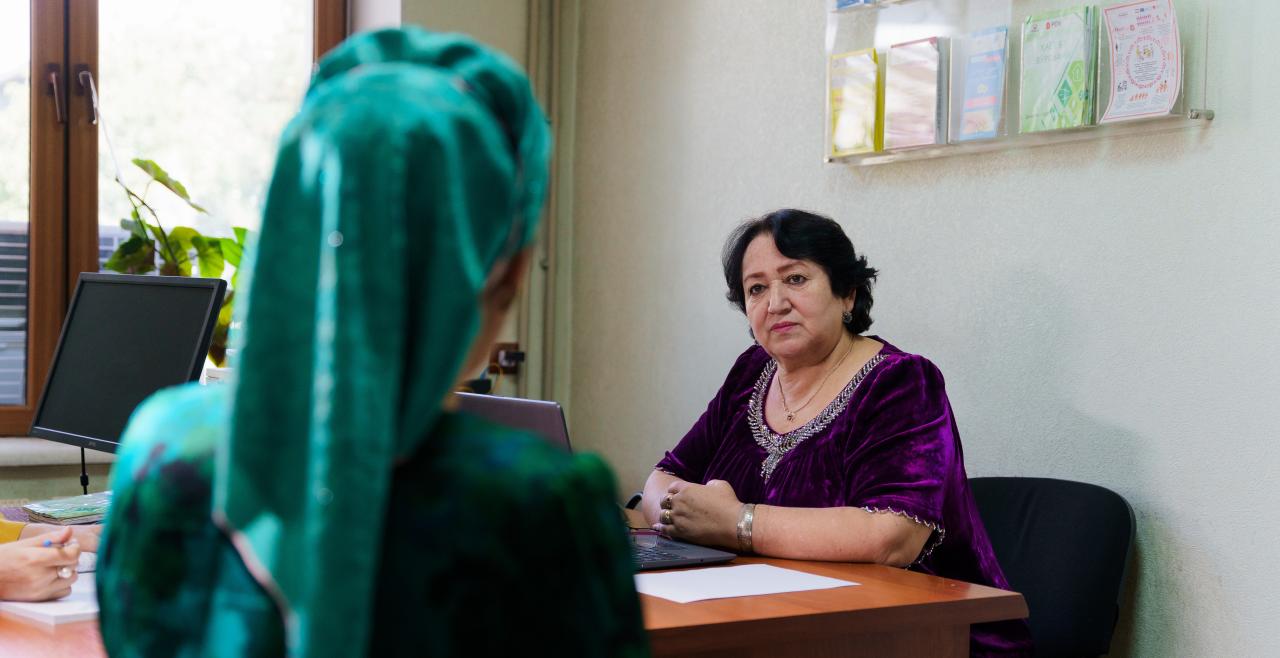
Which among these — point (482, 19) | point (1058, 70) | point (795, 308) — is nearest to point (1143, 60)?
point (1058, 70)

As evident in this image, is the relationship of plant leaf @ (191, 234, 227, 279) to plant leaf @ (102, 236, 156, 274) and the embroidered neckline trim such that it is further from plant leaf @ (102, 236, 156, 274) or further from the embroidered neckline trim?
the embroidered neckline trim

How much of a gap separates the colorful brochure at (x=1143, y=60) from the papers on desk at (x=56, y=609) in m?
1.89

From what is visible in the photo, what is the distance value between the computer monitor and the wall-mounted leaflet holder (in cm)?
149

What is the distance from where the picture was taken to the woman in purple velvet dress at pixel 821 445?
202 centimetres

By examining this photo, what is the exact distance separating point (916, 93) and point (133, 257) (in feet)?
6.89

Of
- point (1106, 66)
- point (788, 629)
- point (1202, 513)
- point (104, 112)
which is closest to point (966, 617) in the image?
point (788, 629)

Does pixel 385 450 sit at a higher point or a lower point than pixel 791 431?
higher

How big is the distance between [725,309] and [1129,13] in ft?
4.49

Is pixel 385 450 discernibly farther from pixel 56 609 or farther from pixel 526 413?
pixel 526 413

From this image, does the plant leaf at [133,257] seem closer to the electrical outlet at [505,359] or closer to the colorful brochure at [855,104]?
the electrical outlet at [505,359]

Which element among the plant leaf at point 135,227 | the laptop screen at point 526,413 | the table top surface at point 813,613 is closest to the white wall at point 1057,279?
the table top surface at point 813,613

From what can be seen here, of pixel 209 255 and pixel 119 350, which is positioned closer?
pixel 119 350

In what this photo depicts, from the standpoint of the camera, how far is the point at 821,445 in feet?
7.34

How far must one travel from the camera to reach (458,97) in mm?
686
